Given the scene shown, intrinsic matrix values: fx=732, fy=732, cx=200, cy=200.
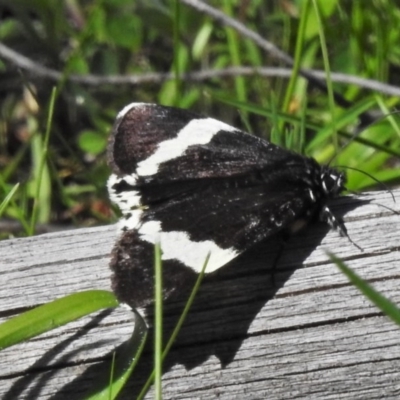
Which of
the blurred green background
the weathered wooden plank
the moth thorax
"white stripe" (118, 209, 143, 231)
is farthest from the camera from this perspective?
the blurred green background

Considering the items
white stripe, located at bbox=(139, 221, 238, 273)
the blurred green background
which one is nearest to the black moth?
white stripe, located at bbox=(139, 221, 238, 273)

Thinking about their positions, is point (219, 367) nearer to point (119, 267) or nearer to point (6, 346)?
point (119, 267)

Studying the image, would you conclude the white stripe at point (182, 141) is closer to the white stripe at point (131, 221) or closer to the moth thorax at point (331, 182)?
the white stripe at point (131, 221)

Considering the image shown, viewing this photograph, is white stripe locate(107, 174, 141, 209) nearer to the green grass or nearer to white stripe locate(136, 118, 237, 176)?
white stripe locate(136, 118, 237, 176)

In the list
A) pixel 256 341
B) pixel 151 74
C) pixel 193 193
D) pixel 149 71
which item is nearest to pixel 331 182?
pixel 193 193

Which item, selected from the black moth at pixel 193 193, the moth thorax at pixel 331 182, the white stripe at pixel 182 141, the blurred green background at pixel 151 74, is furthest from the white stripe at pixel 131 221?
the blurred green background at pixel 151 74
